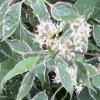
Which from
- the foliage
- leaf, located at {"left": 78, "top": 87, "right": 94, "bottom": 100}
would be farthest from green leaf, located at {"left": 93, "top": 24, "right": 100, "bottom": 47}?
leaf, located at {"left": 78, "top": 87, "right": 94, "bottom": 100}

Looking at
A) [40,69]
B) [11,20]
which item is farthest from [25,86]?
[11,20]

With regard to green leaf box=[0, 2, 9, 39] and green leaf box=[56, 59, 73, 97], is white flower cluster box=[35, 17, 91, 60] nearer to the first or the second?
green leaf box=[56, 59, 73, 97]

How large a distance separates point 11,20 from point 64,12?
0.12m

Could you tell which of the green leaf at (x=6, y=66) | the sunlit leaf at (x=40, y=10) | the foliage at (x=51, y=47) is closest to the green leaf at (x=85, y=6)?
the foliage at (x=51, y=47)

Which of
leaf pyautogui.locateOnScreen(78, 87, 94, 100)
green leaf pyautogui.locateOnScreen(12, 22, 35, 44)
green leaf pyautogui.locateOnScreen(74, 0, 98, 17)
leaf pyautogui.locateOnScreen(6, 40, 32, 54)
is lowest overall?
leaf pyautogui.locateOnScreen(78, 87, 94, 100)

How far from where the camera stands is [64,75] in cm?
83

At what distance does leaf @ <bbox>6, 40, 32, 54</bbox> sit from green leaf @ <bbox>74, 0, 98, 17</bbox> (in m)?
0.16

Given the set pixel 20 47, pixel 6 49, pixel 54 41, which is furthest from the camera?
pixel 6 49

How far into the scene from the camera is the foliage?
2.67ft

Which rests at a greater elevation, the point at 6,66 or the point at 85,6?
the point at 85,6

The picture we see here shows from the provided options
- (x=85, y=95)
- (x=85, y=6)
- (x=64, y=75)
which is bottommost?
(x=85, y=95)

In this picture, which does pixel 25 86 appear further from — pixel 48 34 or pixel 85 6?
pixel 85 6

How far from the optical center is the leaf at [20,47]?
901 mm

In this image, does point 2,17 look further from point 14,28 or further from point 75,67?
point 75,67
